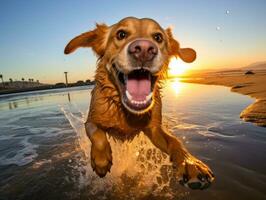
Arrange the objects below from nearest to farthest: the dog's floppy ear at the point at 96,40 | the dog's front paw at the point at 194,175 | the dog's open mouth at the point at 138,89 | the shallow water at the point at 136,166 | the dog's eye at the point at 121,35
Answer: the dog's front paw at the point at 194,175 < the dog's open mouth at the point at 138,89 < the shallow water at the point at 136,166 < the dog's eye at the point at 121,35 < the dog's floppy ear at the point at 96,40

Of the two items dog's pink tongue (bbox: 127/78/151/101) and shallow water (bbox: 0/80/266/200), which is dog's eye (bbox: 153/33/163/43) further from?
shallow water (bbox: 0/80/266/200)

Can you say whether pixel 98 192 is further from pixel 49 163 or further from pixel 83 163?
pixel 49 163

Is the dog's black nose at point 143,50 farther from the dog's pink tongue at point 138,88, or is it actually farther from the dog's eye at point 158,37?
the dog's eye at point 158,37

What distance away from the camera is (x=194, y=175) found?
2.93m

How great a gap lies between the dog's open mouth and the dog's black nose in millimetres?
302

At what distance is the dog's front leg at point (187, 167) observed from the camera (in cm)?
289

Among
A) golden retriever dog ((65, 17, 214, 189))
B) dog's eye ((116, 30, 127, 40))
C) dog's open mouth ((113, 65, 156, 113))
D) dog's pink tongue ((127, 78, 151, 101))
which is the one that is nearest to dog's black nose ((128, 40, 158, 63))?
golden retriever dog ((65, 17, 214, 189))

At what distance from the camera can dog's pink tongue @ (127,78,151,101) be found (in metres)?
3.45

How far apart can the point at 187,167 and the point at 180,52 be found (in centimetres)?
217

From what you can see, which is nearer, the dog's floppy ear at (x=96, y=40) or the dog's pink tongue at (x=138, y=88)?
the dog's pink tongue at (x=138, y=88)

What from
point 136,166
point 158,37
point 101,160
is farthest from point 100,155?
point 158,37

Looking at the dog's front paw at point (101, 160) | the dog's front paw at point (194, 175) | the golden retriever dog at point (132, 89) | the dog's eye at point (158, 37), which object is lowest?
the dog's front paw at point (194, 175)

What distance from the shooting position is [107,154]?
3.26 metres

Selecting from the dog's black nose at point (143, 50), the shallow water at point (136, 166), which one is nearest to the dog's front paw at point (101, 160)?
the shallow water at point (136, 166)
